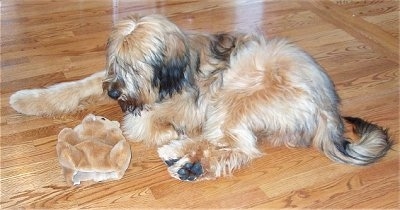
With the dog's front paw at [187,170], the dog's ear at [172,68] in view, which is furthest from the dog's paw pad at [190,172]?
the dog's ear at [172,68]

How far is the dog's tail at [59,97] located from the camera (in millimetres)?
2871

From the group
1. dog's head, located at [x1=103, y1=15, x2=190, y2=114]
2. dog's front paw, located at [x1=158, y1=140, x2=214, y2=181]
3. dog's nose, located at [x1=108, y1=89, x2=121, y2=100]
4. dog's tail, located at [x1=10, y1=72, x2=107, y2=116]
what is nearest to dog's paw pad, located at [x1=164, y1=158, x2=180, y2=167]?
dog's front paw, located at [x1=158, y1=140, x2=214, y2=181]

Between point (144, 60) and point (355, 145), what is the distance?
3.78 ft

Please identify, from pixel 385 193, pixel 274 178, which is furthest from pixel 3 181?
pixel 385 193

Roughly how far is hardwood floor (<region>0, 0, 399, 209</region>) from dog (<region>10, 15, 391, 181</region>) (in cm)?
9

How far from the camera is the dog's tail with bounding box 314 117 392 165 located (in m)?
2.53

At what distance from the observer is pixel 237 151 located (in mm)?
2535

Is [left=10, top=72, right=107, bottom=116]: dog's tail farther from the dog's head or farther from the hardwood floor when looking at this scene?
the dog's head

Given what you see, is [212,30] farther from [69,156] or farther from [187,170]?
[69,156]

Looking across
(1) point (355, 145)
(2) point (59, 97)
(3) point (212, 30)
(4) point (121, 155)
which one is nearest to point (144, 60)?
(4) point (121, 155)

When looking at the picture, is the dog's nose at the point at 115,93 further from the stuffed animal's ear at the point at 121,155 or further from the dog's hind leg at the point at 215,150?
the dog's hind leg at the point at 215,150

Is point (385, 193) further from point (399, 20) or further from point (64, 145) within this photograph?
point (399, 20)

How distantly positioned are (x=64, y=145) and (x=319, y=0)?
2.85 m

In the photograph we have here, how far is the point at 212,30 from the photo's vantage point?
395cm
